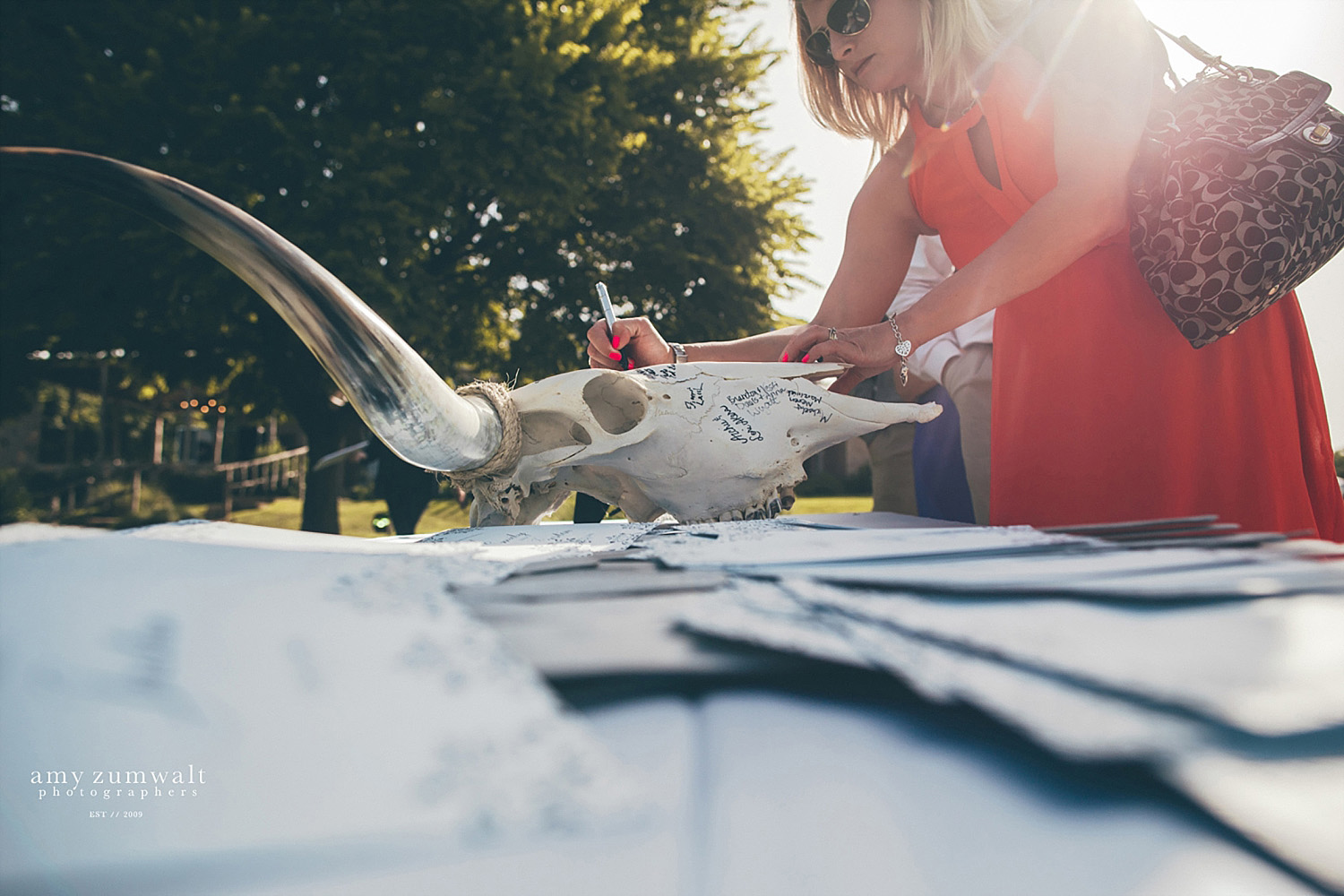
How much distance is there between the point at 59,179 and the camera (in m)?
0.85

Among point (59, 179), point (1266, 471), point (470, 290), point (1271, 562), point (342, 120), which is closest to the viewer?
point (1271, 562)

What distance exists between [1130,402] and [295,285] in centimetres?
130

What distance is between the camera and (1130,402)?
118 centimetres

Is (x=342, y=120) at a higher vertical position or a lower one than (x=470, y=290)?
higher

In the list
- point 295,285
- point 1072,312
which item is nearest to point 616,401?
point 295,285

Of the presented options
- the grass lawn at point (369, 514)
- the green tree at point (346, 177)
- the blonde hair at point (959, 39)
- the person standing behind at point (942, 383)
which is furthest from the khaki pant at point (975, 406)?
the grass lawn at point (369, 514)

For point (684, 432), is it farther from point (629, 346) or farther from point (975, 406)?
point (975, 406)

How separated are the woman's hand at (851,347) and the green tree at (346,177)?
5.79m

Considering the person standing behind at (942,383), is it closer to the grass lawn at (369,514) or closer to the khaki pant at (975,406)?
the khaki pant at (975,406)

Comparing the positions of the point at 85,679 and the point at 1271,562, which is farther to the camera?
the point at 1271,562

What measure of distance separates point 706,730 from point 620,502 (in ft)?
3.48

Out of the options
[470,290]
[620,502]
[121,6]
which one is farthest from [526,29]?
[620,502]

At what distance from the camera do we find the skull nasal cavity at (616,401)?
4.03 ft

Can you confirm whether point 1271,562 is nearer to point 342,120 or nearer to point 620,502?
point 620,502
